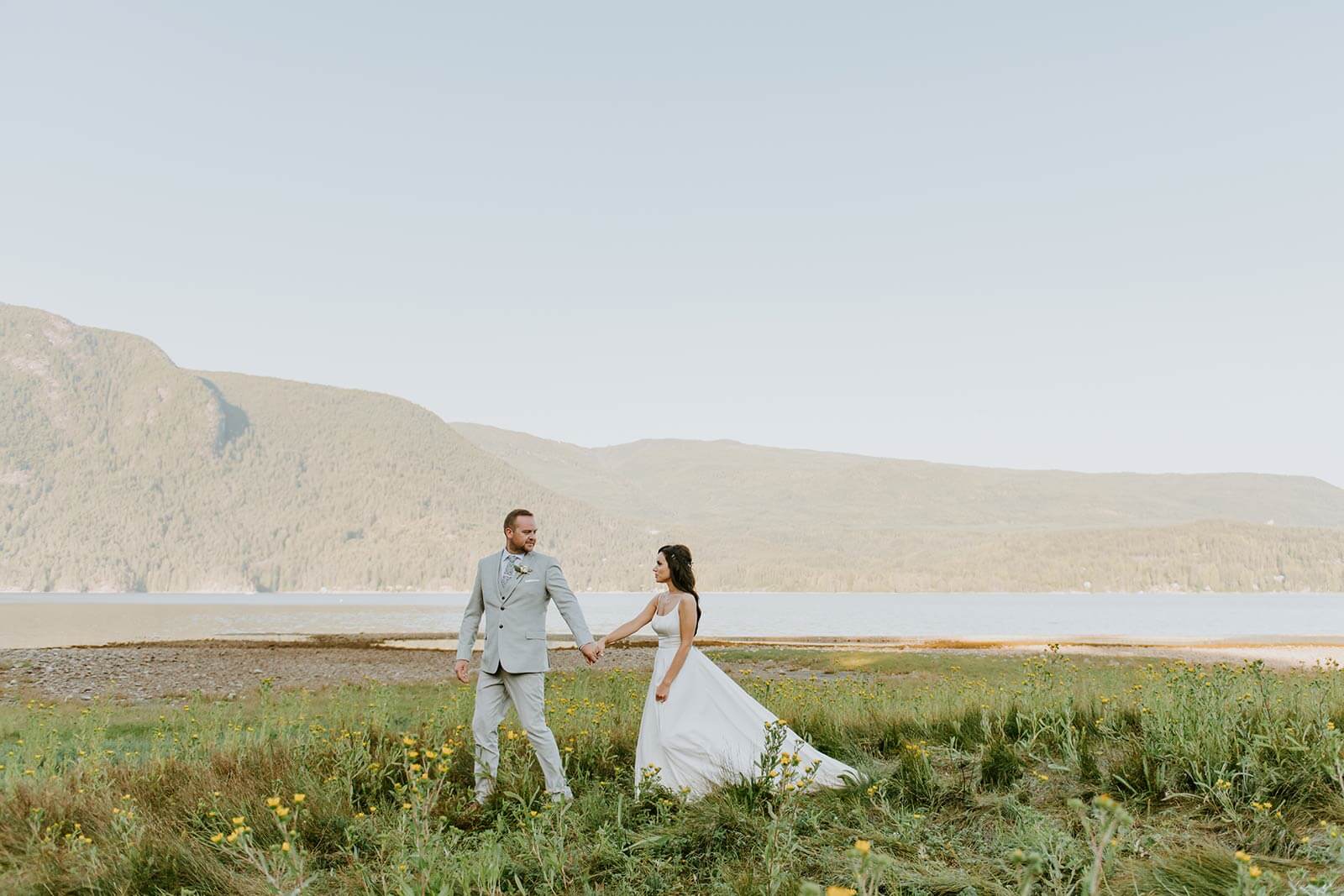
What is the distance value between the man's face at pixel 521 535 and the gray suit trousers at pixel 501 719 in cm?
105

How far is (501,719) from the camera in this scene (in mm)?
7734

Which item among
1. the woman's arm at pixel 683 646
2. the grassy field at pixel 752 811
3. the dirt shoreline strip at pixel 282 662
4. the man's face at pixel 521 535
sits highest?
the man's face at pixel 521 535

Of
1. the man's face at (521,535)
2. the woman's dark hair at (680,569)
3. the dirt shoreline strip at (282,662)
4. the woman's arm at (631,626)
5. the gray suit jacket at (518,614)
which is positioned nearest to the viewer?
the gray suit jacket at (518,614)

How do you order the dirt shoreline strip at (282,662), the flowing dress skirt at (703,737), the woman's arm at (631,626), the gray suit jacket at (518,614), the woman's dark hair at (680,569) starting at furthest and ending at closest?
1. the dirt shoreline strip at (282,662)
2. the woman's dark hair at (680,569)
3. the woman's arm at (631,626)
4. the gray suit jacket at (518,614)
5. the flowing dress skirt at (703,737)

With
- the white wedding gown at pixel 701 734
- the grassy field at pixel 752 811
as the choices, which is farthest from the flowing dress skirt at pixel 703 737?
the grassy field at pixel 752 811

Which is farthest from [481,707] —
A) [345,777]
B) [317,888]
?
[317,888]

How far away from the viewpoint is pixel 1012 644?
159 feet

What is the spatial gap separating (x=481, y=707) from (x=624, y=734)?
1.73m

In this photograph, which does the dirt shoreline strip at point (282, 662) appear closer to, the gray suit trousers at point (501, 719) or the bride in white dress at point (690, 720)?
the gray suit trousers at point (501, 719)

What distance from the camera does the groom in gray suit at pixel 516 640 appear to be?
7.63 m

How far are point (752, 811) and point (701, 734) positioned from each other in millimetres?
1342

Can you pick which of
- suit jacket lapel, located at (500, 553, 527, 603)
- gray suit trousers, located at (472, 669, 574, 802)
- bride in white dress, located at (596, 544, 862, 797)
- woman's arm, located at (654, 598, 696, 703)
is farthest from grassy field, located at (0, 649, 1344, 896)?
suit jacket lapel, located at (500, 553, 527, 603)

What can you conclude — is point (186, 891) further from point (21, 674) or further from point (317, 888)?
point (21, 674)

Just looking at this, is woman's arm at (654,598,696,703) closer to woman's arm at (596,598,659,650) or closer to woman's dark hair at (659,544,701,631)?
woman's dark hair at (659,544,701,631)
